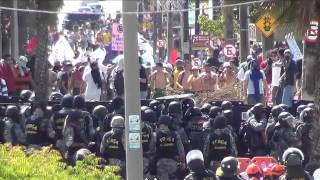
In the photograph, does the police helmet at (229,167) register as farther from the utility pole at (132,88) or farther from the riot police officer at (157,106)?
the riot police officer at (157,106)

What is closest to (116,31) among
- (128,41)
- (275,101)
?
(275,101)

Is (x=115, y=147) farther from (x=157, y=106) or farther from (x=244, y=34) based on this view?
(x=244, y=34)

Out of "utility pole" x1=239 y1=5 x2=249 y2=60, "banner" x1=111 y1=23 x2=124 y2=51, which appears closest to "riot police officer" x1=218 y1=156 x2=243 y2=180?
"utility pole" x1=239 y1=5 x2=249 y2=60

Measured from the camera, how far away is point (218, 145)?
16.1 m

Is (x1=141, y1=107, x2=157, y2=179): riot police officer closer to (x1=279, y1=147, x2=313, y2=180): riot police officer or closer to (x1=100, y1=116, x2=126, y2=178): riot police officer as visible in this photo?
(x1=100, y1=116, x2=126, y2=178): riot police officer

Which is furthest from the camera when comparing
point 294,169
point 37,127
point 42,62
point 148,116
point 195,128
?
point 42,62

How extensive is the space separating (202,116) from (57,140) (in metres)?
2.77

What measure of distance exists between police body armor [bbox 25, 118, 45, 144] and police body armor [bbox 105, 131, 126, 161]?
2.25m

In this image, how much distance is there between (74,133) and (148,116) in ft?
4.37

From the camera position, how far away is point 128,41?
11391 millimetres

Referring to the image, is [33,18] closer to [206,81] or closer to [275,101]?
[206,81]

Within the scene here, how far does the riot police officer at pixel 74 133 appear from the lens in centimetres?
1709

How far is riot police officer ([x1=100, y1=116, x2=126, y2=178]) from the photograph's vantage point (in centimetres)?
1579

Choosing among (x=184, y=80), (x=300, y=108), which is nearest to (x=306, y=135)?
(x=300, y=108)
